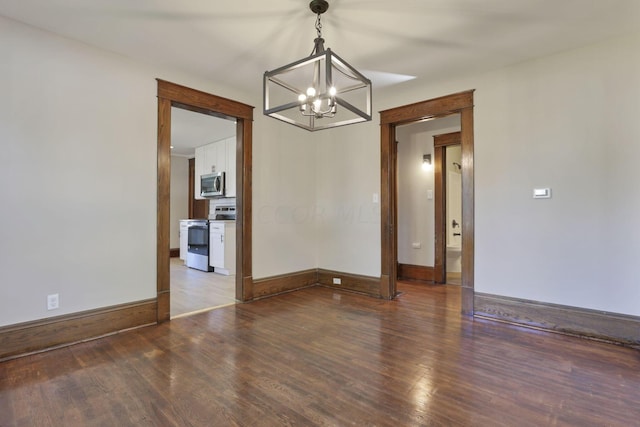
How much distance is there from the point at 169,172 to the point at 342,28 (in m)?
2.17

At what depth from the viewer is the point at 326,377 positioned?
209 centimetres

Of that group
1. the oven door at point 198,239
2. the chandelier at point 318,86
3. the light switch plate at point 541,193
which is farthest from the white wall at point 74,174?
the light switch plate at point 541,193

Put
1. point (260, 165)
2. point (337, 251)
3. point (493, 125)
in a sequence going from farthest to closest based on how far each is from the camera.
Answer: point (337, 251), point (260, 165), point (493, 125)

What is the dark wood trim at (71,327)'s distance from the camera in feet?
7.77

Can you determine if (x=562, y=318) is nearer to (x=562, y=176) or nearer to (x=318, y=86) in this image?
(x=562, y=176)

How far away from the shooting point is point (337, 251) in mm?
4629

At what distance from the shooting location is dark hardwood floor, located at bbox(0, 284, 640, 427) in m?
1.70

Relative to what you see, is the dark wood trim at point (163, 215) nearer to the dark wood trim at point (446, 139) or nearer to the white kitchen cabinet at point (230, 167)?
the white kitchen cabinet at point (230, 167)

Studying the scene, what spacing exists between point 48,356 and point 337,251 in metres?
3.26

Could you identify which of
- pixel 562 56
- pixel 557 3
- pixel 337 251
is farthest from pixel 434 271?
pixel 557 3

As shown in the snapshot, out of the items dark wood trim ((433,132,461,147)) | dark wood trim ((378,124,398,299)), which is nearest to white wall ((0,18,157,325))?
dark wood trim ((378,124,398,299))

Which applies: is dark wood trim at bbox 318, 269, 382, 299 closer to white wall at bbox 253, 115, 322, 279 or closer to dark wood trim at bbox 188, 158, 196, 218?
white wall at bbox 253, 115, 322, 279

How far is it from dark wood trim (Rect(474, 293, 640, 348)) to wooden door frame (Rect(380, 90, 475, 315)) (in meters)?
0.23

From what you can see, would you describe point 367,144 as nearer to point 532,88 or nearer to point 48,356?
point 532,88
